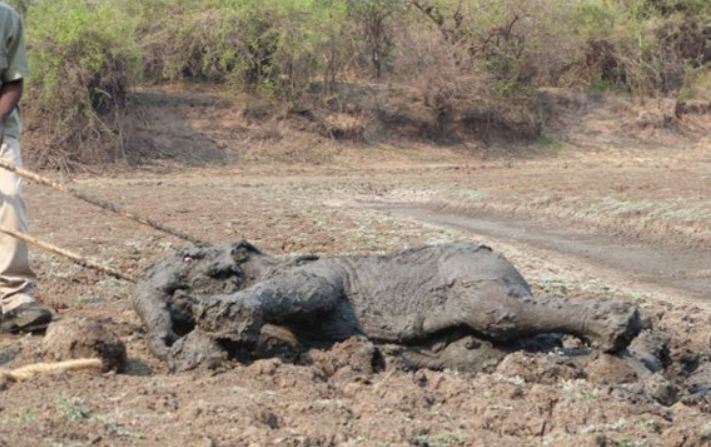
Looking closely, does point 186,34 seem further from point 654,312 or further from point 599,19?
point 654,312

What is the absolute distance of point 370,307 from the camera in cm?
640

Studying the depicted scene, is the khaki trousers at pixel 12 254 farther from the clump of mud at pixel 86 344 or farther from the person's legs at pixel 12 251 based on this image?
the clump of mud at pixel 86 344

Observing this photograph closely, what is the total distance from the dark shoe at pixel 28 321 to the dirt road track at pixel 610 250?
566 cm

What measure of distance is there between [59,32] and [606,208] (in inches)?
469

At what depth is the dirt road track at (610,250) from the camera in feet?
36.1

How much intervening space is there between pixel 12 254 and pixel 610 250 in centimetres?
734

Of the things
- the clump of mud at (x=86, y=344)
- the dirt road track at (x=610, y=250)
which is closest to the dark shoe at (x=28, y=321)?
the clump of mud at (x=86, y=344)

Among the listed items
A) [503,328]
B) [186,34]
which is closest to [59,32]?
[186,34]

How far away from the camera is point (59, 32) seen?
22562 mm

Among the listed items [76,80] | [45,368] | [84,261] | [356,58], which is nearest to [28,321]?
[84,261]

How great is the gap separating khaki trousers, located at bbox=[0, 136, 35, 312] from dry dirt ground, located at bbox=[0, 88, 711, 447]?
1.25 ft

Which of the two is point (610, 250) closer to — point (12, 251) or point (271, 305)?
point (12, 251)

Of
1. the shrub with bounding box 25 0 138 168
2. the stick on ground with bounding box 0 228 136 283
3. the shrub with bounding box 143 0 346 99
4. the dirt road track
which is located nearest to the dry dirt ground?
the dirt road track

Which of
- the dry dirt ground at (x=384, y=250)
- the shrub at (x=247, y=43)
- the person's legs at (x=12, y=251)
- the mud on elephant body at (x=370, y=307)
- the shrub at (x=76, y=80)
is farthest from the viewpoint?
the shrub at (x=247, y=43)
